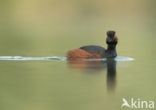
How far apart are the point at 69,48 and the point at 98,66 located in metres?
A: 2.31

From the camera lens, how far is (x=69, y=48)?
12414mm

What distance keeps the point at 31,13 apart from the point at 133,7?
2.63 metres

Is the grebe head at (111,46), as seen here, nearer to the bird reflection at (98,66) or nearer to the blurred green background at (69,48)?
the bird reflection at (98,66)

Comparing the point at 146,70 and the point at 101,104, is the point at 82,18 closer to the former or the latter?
the point at 146,70

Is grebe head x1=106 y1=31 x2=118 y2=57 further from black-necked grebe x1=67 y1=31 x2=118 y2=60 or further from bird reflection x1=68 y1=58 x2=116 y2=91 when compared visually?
bird reflection x1=68 y1=58 x2=116 y2=91

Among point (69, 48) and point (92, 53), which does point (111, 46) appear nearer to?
point (92, 53)

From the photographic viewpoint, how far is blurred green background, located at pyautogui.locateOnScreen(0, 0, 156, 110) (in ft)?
26.3

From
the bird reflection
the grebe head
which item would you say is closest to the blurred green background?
the bird reflection

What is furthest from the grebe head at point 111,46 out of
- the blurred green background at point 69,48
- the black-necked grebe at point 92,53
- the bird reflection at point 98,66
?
the blurred green background at point 69,48

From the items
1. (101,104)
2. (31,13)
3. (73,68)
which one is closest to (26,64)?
(73,68)

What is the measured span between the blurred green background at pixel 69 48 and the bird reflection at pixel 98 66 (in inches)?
2.9

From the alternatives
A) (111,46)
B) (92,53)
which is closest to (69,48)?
(111,46)

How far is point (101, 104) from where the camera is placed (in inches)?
307

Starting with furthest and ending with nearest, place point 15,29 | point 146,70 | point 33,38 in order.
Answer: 1. point 15,29
2. point 33,38
3. point 146,70
